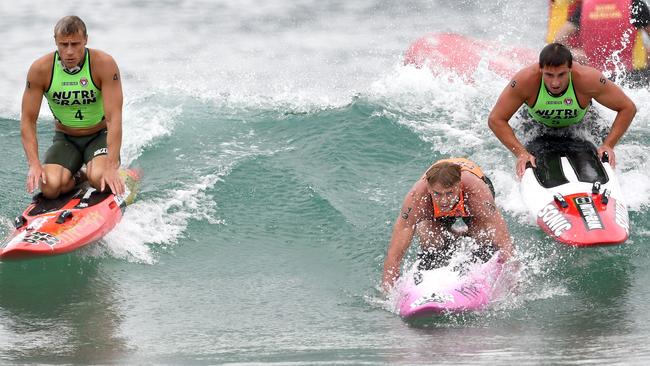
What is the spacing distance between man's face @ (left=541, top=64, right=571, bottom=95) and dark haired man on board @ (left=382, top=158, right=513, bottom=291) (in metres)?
1.02

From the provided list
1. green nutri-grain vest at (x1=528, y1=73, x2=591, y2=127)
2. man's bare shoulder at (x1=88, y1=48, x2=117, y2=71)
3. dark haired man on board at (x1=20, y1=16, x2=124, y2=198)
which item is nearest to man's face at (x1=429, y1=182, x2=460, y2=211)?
green nutri-grain vest at (x1=528, y1=73, x2=591, y2=127)

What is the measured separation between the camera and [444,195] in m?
6.67

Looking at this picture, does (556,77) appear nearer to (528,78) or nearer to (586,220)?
(528,78)

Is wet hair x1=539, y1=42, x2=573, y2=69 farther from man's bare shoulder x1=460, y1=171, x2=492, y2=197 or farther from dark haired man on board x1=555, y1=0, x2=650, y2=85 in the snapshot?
dark haired man on board x1=555, y1=0, x2=650, y2=85

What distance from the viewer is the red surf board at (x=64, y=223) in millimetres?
7164

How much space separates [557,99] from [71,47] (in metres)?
3.51

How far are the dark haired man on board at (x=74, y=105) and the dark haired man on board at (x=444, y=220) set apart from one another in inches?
84.9

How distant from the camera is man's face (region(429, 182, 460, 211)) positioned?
6625 mm

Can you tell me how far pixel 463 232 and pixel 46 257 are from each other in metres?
2.85

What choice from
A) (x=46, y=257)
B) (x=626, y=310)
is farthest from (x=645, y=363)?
(x=46, y=257)

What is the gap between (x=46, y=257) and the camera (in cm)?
739

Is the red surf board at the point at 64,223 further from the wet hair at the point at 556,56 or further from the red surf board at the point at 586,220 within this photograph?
the wet hair at the point at 556,56

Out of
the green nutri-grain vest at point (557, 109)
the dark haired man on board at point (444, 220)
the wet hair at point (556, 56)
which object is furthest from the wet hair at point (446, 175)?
the green nutri-grain vest at point (557, 109)

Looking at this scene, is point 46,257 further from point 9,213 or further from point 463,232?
point 463,232
